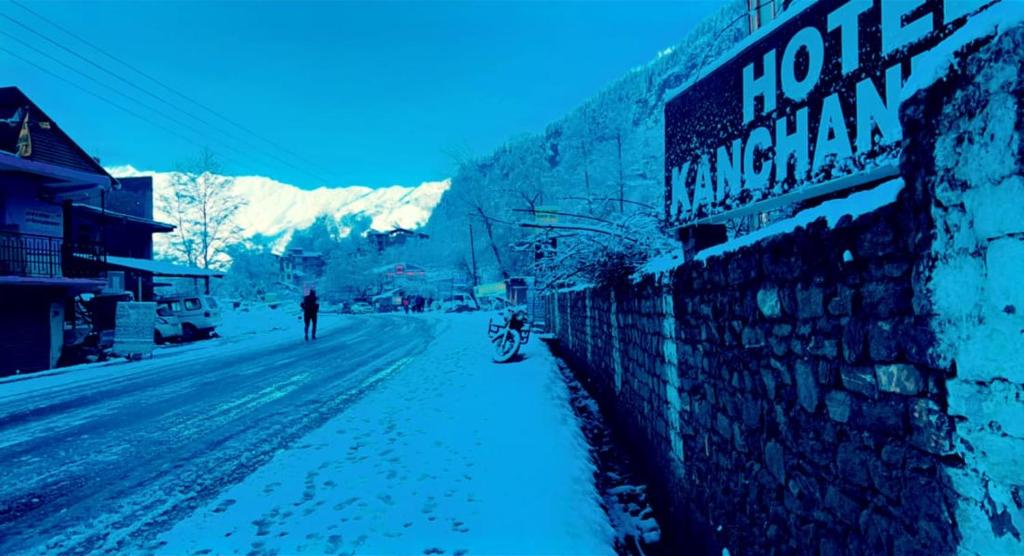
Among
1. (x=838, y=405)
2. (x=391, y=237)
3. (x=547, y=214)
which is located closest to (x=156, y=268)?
(x=547, y=214)

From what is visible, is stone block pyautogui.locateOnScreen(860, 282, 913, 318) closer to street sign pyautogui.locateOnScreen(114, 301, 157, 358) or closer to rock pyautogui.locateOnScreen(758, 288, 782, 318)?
rock pyautogui.locateOnScreen(758, 288, 782, 318)

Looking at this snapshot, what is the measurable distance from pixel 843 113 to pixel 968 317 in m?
2.25

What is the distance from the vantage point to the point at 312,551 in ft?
10.7

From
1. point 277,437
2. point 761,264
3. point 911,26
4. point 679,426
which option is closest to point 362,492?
point 277,437

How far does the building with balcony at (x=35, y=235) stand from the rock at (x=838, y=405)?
1758cm

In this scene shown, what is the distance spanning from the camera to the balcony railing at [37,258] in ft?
44.4

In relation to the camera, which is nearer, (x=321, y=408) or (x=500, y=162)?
(x=321, y=408)

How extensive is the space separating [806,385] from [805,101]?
2150 millimetres

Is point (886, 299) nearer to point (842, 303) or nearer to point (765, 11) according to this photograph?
point (842, 303)

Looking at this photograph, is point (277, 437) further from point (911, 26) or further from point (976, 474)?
point (911, 26)

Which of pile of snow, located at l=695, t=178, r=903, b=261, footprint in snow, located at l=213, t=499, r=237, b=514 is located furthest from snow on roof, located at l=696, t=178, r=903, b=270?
footprint in snow, located at l=213, t=499, r=237, b=514

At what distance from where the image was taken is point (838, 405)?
2.13 meters

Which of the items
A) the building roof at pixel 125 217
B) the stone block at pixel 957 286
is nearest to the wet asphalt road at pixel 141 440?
the stone block at pixel 957 286

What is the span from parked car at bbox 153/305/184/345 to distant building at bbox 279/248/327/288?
77119 millimetres
